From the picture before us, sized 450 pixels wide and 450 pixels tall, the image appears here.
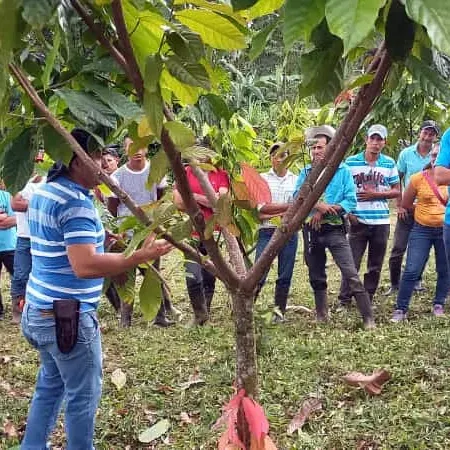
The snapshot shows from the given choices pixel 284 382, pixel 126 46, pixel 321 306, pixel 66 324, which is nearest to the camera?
pixel 126 46

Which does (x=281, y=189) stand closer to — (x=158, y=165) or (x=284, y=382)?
(x=284, y=382)

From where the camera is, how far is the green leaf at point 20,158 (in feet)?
4.30

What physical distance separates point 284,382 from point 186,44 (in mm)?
2718

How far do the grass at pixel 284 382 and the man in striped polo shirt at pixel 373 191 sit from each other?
2.12 ft

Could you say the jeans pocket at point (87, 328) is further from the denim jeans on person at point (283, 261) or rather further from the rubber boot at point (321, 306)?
the rubber boot at point (321, 306)

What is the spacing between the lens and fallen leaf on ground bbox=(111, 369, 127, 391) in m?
3.59

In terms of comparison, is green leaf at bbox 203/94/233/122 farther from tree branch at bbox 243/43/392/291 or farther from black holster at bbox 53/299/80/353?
black holster at bbox 53/299/80/353

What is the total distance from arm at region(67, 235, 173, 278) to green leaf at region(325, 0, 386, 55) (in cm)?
126

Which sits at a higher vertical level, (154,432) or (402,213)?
(402,213)

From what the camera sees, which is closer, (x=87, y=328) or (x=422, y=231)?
(x=87, y=328)

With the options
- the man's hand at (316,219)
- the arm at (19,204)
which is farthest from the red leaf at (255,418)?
the arm at (19,204)

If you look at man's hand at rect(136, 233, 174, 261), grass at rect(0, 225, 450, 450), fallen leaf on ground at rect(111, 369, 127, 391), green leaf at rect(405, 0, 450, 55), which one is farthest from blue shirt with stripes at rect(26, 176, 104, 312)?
green leaf at rect(405, 0, 450, 55)

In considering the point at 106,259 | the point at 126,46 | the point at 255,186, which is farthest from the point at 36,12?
the point at 106,259

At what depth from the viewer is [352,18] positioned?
2.11 ft
